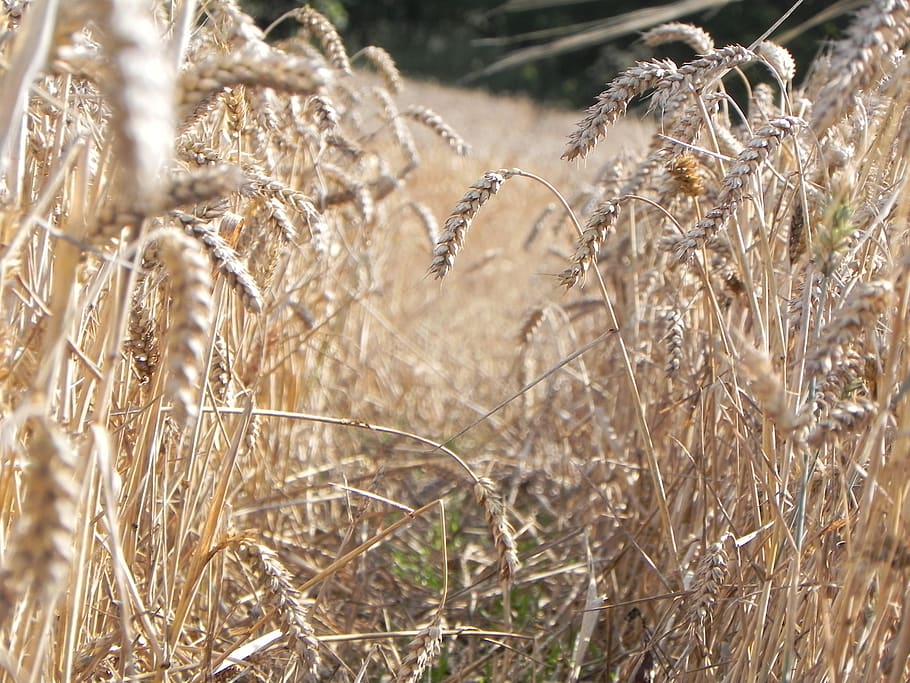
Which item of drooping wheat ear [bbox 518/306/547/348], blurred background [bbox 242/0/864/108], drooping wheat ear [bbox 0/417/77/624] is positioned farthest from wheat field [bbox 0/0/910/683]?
blurred background [bbox 242/0/864/108]

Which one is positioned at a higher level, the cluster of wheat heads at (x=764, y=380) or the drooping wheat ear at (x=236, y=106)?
the drooping wheat ear at (x=236, y=106)

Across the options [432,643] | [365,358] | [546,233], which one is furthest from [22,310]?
[546,233]

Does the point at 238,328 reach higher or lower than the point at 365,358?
higher

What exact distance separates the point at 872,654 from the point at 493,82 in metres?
19.9

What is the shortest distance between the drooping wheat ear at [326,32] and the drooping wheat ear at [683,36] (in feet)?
2.14

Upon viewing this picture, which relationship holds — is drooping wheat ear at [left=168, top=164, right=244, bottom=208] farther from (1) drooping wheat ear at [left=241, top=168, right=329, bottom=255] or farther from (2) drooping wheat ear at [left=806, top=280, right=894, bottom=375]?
(2) drooping wheat ear at [left=806, top=280, right=894, bottom=375]

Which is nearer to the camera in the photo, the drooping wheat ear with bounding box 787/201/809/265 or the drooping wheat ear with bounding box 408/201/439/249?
the drooping wheat ear with bounding box 787/201/809/265

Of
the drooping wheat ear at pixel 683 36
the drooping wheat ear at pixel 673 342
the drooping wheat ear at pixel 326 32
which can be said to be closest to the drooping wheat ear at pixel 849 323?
the drooping wheat ear at pixel 673 342

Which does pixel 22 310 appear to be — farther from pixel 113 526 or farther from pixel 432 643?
pixel 432 643

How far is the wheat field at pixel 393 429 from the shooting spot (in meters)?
0.76

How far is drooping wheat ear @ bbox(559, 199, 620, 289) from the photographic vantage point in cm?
114

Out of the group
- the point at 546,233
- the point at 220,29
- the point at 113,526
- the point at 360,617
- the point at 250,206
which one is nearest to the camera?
the point at 113,526

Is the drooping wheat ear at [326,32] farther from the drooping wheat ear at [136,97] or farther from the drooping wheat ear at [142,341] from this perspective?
the drooping wheat ear at [136,97]

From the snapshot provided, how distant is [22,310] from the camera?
1.11 metres
